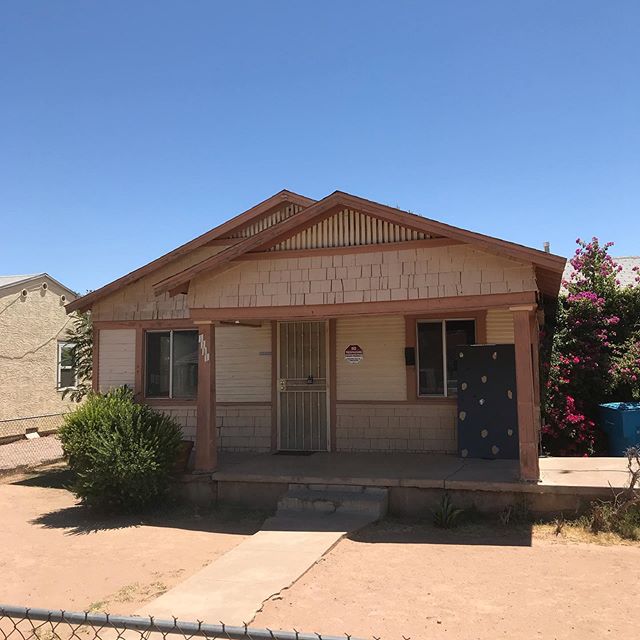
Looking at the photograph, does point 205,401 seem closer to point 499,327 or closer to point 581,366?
point 499,327

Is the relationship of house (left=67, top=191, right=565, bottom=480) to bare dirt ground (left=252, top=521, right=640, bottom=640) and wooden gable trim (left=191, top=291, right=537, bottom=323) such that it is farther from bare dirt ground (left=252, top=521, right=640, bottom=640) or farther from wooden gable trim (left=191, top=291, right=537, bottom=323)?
bare dirt ground (left=252, top=521, right=640, bottom=640)

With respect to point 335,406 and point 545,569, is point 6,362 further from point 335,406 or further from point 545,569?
point 545,569

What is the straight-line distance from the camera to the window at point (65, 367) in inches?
718

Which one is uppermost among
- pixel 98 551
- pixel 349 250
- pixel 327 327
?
pixel 349 250

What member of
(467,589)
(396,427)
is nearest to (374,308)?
(396,427)

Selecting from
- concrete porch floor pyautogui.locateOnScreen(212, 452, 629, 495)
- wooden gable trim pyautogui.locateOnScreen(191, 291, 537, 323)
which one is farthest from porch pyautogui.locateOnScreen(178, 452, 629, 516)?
wooden gable trim pyautogui.locateOnScreen(191, 291, 537, 323)

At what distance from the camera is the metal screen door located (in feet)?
36.1

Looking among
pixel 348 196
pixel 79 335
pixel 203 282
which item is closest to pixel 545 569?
pixel 348 196

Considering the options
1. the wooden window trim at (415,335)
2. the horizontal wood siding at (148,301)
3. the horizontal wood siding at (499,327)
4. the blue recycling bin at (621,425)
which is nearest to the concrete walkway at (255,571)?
the wooden window trim at (415,335)

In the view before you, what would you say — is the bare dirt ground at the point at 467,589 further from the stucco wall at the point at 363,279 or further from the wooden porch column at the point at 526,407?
the stucco wall at the point at 363,279

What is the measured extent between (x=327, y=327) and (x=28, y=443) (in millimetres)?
9613

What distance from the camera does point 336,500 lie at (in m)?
8.31

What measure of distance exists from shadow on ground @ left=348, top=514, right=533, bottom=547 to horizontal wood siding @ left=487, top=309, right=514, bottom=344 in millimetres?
3223

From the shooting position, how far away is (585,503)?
7.64 metres
